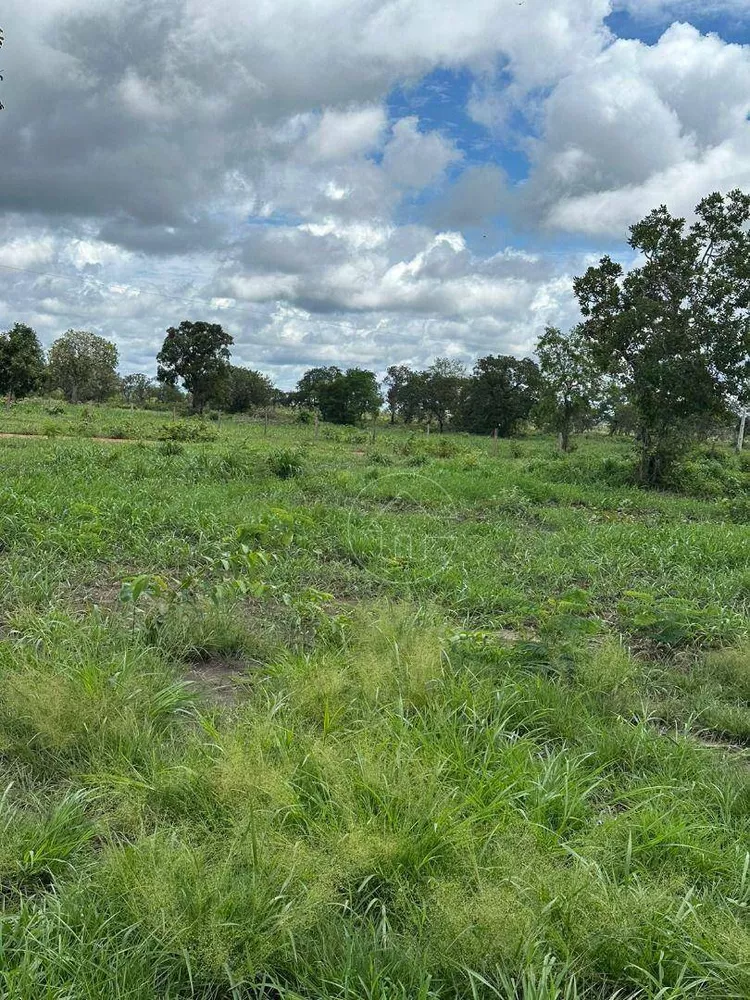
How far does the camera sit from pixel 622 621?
4.93 m

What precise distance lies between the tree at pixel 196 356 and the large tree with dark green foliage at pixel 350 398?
8484mm

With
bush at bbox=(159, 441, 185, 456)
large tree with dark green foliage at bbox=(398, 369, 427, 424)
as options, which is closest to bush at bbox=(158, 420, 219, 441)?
bush at bbox=(159, 441, 185, 456)

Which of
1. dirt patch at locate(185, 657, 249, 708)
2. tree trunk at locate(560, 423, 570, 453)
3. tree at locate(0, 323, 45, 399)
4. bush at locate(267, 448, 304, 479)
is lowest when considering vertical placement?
dirt patch at locate(185, 657, 249, 708)

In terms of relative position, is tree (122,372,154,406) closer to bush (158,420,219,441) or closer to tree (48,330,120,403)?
tree (48,330,120,403)

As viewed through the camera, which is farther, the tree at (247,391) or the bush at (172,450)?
the tree at (247,391)

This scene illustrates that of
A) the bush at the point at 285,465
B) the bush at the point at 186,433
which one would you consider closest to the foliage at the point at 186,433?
the bush at the point at 186,433

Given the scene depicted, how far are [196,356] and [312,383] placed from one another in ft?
54.2

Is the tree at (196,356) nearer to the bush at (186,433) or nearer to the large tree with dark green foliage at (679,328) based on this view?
the bush at (186,433)

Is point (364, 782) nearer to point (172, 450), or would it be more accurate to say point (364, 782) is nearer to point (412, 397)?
point (172, 450)

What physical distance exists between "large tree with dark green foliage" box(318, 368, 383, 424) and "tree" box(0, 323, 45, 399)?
950 inches

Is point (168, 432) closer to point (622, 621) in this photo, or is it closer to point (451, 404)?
point (622, 621)

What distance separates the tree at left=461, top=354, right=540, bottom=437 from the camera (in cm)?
4969

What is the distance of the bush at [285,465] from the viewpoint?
11109mm

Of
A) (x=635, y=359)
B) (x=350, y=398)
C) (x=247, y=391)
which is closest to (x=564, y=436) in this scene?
(x=635, y=359)
